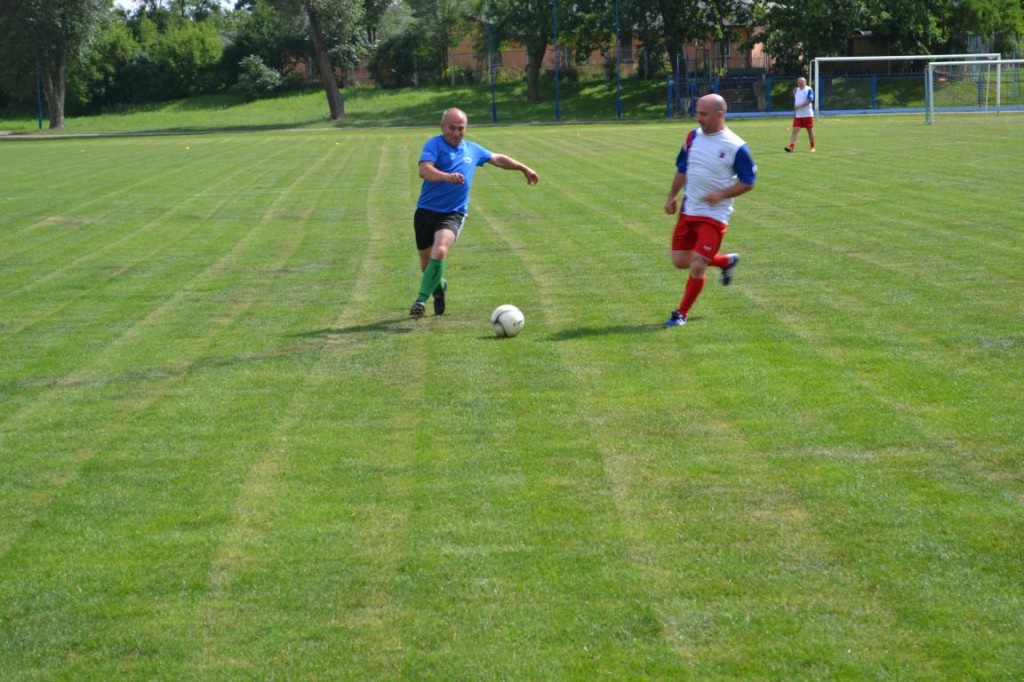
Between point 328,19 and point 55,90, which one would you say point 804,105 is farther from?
point 55,90

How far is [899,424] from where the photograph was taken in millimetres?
7387

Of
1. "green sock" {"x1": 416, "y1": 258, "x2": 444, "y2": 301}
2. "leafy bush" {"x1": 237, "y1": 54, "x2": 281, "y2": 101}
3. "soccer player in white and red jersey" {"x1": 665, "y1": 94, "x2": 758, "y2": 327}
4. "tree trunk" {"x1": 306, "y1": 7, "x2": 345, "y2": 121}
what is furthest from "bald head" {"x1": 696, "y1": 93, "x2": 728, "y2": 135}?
"leafy bush" {"x1": 237, "y1": 54, "x2": 281, "y2": 101}

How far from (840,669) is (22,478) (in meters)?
4.76

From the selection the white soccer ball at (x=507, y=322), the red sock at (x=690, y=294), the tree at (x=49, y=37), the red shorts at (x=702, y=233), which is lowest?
the white soccer ball at (x=507, y=322)

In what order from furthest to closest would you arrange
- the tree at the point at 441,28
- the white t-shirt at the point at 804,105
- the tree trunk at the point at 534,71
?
1. the tree at the point at 441,28
2. the tree trunk at the point at 534,71
3. the white t-shirt at the point at 804,105

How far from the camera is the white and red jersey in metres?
10.6

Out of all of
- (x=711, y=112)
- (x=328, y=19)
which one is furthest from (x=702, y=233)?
(x=328, y=19)

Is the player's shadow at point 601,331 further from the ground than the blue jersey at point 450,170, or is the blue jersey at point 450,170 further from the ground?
the blue jersey at point 450,170

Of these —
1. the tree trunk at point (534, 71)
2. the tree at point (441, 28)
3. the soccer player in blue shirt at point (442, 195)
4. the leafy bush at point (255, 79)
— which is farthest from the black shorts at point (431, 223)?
the tree at point (441, 28)

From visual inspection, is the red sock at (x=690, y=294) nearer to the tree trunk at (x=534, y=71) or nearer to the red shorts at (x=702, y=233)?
the red shorts at (x=702, y=233)

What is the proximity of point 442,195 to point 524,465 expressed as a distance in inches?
209

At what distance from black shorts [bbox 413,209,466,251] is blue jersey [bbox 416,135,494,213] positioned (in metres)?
0.05

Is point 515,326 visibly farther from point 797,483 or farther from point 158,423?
point 797,483

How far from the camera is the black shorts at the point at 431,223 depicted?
38.6ft
